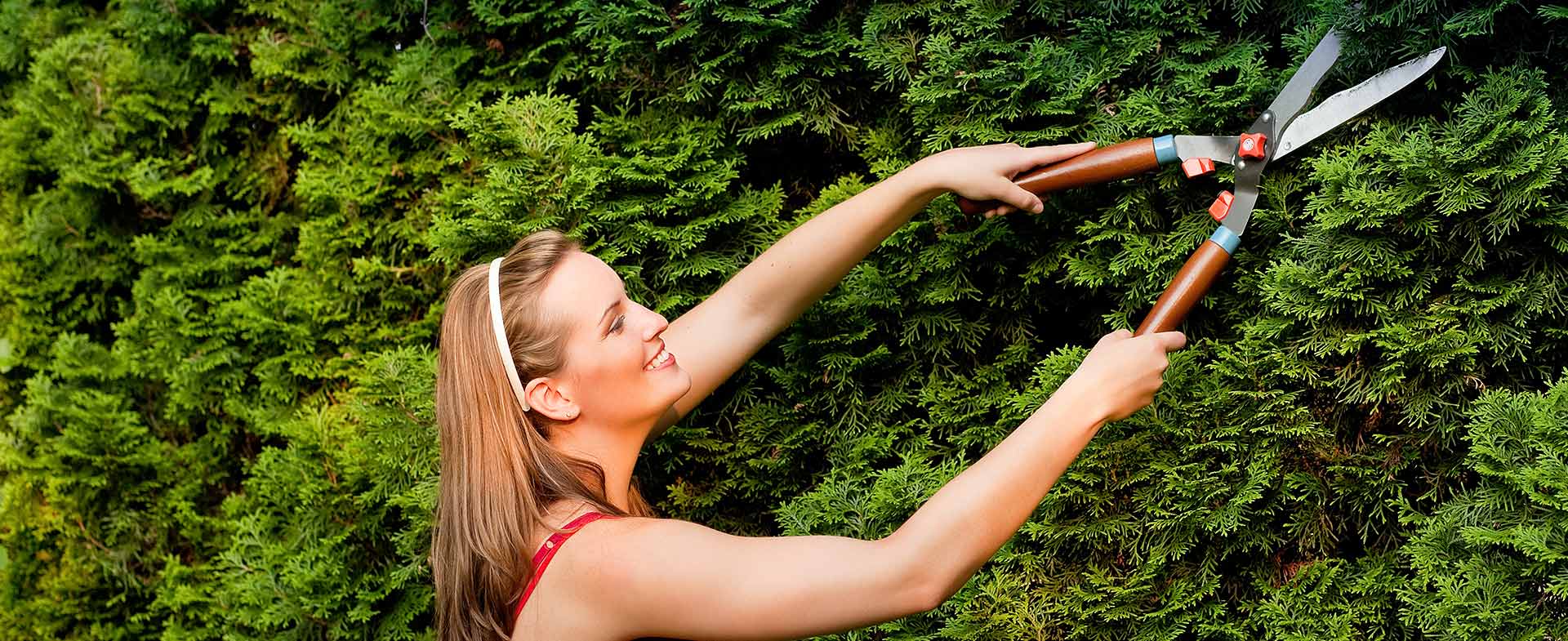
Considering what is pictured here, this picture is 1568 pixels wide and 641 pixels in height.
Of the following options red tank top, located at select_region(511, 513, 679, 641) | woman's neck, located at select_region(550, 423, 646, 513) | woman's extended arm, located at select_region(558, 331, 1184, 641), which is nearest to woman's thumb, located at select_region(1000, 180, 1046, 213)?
woman's extended arm, located at select_region(558, 331, 1184, 641)

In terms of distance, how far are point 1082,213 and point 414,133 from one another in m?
1.92

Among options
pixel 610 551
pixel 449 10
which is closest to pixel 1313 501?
pixel 610 551

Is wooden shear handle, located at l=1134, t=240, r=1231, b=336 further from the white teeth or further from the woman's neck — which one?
the woman's neck

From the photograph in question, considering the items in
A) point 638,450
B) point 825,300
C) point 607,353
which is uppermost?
point 607,353

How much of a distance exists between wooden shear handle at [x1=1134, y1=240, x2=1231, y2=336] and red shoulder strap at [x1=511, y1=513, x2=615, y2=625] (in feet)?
3.25

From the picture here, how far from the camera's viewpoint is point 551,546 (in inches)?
89.2

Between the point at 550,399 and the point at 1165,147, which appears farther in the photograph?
the point at 1165,147

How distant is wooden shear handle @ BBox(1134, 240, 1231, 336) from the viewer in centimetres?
232

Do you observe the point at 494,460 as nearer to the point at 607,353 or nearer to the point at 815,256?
the point at 607,353

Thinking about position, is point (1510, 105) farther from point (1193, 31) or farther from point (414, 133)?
point (414, 133)

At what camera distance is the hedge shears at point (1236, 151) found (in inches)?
95.9

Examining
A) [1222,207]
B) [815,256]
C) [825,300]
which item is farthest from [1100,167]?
[825,300]

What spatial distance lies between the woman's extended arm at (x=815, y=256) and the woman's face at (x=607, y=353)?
13.8 inches

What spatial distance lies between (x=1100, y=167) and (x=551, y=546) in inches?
48.7
